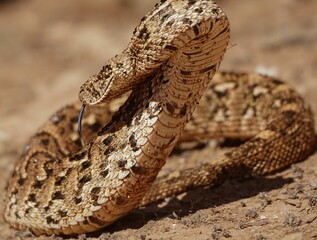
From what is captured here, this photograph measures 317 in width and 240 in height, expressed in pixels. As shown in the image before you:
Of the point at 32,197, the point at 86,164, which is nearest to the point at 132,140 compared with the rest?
the point at 86,164

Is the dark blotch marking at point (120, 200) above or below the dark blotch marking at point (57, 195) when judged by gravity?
below

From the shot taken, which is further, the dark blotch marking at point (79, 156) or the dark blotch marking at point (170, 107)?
the dark blotch marking at point (79, 156)

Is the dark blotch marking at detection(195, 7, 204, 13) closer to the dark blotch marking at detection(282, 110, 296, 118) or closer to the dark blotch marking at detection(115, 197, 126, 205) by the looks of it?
the dark blotch marking at detection(115, 197, 126, 205)

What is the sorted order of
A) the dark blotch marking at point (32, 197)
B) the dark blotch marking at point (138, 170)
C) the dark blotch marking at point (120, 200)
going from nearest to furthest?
the dark blotch marking at point (138, 170) → the dark blotch marking at point (120, 200) → the dark blotch marking at point (32, 197)

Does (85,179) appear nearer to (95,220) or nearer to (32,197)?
(95,220)

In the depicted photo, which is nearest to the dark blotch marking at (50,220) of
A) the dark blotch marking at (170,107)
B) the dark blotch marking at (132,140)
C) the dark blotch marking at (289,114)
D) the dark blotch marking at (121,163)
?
the dark blotch marking at (121,163)

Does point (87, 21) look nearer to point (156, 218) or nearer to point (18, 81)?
point (18, 81)

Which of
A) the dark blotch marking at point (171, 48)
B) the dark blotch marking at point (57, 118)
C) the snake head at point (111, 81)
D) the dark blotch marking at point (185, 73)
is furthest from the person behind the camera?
the dark blotch marking at point (57, 118)

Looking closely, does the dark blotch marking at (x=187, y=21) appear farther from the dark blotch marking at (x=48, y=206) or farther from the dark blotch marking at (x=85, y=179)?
the dark blotch marking at (x=48, y=206)

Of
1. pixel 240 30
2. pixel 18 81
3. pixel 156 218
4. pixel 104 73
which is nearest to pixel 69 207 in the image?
pixel 156 218
